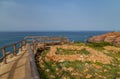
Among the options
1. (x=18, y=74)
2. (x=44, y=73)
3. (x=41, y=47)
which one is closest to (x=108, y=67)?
(x=44, y=73)

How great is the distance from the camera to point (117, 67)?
1630 cm

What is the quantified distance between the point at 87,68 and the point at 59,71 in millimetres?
2238

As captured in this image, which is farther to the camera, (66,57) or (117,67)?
(66,57)

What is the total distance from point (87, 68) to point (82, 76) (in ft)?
6.05

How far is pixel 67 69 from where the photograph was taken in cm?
1508

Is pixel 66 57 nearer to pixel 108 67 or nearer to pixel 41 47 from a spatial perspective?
pixel 108 67

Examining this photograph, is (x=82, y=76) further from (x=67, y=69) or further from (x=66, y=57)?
(x=66, y=57)

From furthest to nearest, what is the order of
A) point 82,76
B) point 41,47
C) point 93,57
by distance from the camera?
point 41,47
point 93,57
point 82,76

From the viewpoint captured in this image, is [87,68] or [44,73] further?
[87,68]

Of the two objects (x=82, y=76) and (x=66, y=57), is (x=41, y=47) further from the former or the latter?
(x=82, y=76)

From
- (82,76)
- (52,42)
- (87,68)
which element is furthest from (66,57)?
(52,42)

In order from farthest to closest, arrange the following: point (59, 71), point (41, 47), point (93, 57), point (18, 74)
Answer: point (41, 47) → point (93, 57) → point (59, 71) → point (18, 74)

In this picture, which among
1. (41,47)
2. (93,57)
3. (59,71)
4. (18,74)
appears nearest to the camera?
(18,74)

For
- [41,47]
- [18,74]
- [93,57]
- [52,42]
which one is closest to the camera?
[18,74]
